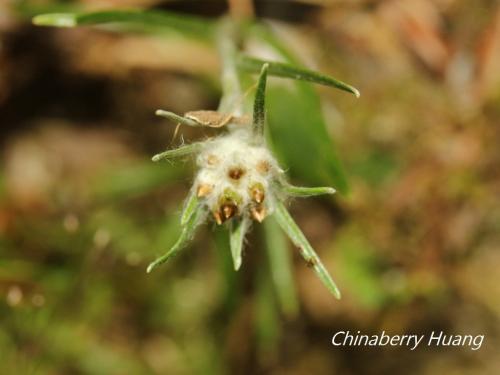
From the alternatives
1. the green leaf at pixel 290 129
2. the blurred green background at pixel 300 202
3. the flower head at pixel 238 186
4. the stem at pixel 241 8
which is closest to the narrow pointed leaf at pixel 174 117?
the flower head at pixel 238 186

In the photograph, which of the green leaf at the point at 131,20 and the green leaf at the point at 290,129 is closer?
the green leaf at the point at 131,20

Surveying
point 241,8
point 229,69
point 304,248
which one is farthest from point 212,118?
point 241,8

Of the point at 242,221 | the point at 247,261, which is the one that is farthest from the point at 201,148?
the point at 247,261

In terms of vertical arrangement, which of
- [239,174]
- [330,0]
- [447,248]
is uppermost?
[330,0]

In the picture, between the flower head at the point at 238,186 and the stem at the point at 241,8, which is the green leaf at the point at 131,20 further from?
the flower head at the point at 238,186

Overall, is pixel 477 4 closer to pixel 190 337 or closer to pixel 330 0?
pixel 330 0

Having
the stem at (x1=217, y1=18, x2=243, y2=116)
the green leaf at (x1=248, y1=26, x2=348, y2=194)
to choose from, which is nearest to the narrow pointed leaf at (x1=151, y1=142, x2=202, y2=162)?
the stem at (x1=217, y1=18, x2=243, y2=116)
